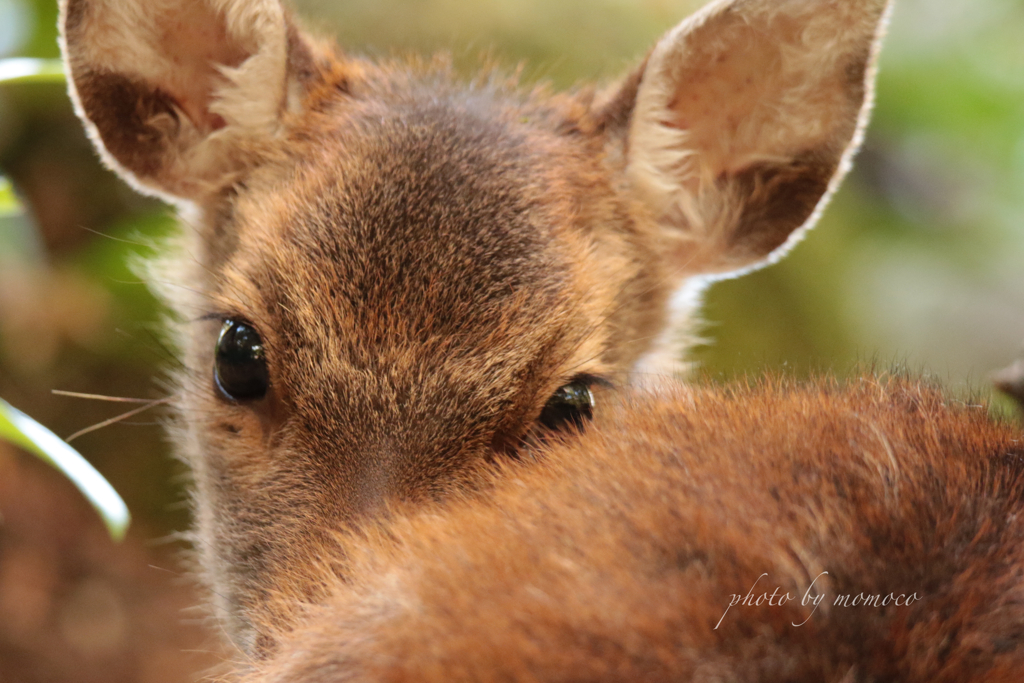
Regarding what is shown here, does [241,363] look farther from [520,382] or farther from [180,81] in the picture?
[180,81]

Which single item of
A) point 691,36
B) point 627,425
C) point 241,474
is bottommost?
point 241,474

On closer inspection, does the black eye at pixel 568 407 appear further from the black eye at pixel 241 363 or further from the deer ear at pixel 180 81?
the deer ear at pixel 180 81

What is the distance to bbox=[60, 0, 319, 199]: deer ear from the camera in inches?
77.4

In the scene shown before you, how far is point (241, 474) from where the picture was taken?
179 cm

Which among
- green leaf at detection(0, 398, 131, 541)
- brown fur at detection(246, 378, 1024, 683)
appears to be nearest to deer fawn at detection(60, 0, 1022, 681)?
brown fur at detection(246, 378, 1024, 683)

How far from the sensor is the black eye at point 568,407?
1752 mm

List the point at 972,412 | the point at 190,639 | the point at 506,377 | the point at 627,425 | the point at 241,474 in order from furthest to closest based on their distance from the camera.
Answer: the point at 190,639 → the point at 241,474 → the point at 506,377 → the point at 972,412 → the point at 627,425

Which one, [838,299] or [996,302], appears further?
[996,302]

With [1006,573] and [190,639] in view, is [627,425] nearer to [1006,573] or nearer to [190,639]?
[1006,573]

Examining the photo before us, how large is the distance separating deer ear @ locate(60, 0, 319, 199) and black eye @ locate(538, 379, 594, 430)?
860 millimetres

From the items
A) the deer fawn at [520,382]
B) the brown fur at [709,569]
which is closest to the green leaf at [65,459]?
the deer fawn at [520,382]

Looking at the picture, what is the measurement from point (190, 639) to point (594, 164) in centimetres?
204

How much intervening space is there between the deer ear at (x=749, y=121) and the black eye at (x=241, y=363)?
3.02 feet

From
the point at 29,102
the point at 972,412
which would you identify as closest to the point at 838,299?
the point at 972,412
